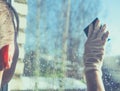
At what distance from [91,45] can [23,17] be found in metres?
0.50

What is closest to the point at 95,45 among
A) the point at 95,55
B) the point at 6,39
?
the point at 95,55

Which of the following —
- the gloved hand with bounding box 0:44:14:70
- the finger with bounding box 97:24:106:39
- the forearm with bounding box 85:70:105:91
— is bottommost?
the forearm with bounding box 85:70:105:91

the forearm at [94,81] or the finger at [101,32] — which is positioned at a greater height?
the finger at [101,32]

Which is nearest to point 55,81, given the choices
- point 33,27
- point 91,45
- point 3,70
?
point 33,27

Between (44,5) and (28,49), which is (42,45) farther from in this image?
(44,5)

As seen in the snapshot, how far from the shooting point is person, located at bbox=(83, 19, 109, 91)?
1399 mm

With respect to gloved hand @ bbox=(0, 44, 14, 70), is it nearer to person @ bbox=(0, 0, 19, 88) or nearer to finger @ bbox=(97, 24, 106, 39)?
Answer: person @ bbox=(0, 0, 19, 88)

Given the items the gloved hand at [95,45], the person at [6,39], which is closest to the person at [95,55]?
the gloved hand at [95,45]

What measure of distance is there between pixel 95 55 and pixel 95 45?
38mm

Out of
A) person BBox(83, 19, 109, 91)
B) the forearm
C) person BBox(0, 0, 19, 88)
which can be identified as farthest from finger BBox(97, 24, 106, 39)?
person BBox(0, 0, 19, 88)

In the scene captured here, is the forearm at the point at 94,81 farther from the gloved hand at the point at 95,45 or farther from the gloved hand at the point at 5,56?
the gloved hand at the point at 5,56

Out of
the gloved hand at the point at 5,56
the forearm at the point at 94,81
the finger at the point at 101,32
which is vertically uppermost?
the finger at the point at 101,32

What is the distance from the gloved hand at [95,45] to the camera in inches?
55.4

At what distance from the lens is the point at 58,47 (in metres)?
1.81
